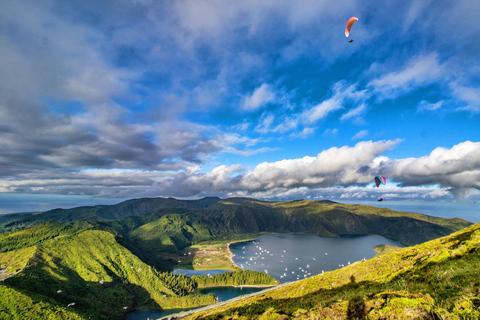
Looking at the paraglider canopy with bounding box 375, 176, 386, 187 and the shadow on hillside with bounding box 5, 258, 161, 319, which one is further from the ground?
the paraglider canopy with bounding box 375, 176, 386, 187

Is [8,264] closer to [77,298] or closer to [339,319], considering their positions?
[77,298]

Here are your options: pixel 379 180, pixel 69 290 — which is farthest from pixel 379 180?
pixel 69 290

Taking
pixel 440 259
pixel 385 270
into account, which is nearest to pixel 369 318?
pixel 440 259

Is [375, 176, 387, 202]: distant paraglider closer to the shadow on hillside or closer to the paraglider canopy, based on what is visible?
the paraglider canopy

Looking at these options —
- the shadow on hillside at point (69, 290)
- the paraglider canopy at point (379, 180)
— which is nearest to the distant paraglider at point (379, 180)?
the paraglider canopy at point (379, 180)

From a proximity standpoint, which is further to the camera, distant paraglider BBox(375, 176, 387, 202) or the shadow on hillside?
the shadow on hillside

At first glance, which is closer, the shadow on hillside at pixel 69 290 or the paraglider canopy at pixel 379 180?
the paraglider canopy at pixel 379 180

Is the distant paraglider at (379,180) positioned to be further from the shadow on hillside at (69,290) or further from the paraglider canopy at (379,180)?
the shadow on hillside at (69,290)

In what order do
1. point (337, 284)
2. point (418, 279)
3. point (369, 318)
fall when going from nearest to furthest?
1. point (369, 318)
2. point (418, 279)
3. point (337, 284)

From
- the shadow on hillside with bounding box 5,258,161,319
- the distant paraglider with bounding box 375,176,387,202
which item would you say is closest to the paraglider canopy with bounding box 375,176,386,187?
the distant paraglider with bounding box 375,176,387,202

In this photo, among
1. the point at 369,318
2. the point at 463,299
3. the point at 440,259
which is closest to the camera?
the point at 463,299

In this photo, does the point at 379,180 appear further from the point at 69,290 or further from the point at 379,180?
the point at 69,290
